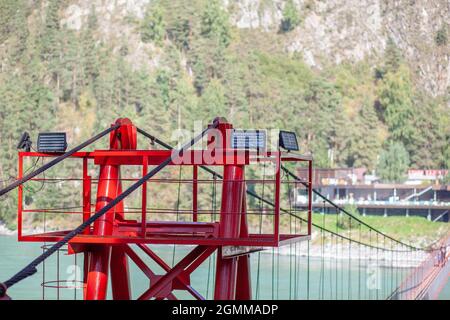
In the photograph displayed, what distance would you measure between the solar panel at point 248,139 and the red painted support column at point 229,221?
0.40m

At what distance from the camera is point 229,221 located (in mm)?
12664

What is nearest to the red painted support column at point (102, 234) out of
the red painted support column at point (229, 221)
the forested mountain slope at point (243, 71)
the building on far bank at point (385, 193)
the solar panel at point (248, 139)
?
the red painted support column at point (229, 221)

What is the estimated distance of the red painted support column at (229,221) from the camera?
1262 cm

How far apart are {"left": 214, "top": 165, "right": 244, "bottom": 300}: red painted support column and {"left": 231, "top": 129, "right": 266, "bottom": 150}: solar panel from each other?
0.40 metres

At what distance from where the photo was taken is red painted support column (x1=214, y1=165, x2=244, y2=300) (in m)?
12.6

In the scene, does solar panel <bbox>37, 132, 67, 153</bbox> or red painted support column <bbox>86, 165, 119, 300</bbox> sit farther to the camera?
solar panel <bbox>37, 132, 67, 153</bbox>

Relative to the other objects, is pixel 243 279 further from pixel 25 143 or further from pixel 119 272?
pixel 25 143

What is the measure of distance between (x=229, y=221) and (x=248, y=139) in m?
0.97

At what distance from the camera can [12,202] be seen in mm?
88875

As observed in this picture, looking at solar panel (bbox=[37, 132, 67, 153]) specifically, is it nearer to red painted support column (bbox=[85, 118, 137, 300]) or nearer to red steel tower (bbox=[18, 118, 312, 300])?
red steel tower (bbox=[18, 118, 312, 300])

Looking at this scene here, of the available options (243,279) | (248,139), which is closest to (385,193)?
(243,279)

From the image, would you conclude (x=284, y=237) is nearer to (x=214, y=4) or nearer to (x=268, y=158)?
(x=268, y=158)

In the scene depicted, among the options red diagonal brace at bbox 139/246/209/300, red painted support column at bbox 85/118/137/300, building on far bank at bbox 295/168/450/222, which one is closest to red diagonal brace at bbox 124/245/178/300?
red painted support column at bbox 85/118/137/300
